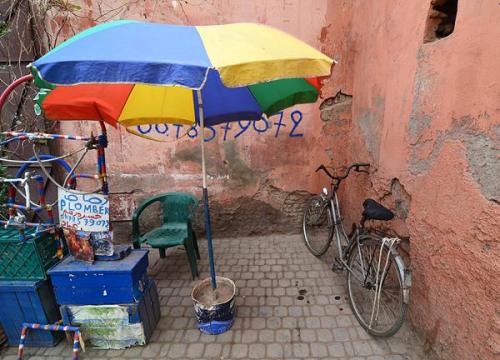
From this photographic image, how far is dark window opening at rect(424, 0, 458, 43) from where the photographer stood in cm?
236

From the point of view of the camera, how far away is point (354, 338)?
2.68 meters

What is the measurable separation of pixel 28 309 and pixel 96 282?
0.74m

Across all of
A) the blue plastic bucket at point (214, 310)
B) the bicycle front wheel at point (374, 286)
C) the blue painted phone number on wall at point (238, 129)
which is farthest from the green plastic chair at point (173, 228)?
the bicycle front wheel at point (374, 286)

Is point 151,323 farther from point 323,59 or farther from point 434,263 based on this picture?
point 323,59

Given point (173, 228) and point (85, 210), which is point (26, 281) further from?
point (173, 228)

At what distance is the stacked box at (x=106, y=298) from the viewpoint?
8.04ft

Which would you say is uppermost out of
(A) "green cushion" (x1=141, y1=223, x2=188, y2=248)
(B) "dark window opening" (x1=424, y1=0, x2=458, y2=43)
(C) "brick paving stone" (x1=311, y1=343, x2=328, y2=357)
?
(B) "dark window opening" (x1=424, y1=0, x2=458, y2=43)

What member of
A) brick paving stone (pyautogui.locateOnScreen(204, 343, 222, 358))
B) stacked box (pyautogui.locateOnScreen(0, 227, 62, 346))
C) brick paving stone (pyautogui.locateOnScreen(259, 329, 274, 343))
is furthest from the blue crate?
brick paving stone (pyautogui.locateOnScreen(259, 329, 274, 343))

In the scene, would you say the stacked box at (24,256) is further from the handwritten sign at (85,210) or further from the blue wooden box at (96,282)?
the handwritten sign at (85,210)

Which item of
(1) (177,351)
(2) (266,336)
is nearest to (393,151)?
(2) (266,336)

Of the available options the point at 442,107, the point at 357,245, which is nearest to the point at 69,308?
the point at 357,245

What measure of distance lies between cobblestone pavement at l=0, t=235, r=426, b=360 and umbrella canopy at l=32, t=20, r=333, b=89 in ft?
7.61

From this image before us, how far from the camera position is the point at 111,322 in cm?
257

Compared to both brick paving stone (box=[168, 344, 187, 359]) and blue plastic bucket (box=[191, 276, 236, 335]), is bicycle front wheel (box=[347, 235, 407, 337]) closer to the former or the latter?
blue plastic bucket (box=[191, 276, 236, 335])
